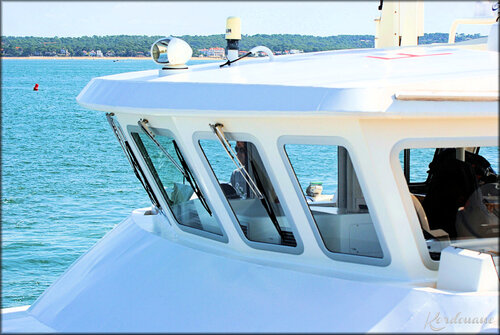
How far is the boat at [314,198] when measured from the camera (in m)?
4.47

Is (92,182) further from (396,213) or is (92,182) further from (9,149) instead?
(396,213)

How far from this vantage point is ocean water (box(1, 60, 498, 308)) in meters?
18.5

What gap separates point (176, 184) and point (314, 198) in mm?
1037

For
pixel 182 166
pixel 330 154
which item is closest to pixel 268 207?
pixel 330 154

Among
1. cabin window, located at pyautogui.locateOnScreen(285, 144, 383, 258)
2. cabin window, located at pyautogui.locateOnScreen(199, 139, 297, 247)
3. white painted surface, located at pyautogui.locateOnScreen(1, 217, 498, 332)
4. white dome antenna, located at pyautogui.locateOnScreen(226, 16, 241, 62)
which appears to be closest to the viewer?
white painted surface, located at pyautogui.locateOnScreen(1, 217, 498, 332)

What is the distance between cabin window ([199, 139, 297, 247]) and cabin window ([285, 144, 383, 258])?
0.23 meters

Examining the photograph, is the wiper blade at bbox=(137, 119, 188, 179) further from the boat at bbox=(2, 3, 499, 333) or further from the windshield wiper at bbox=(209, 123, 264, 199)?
the windshield wiper at bbox=(209, 123, 264, 199)

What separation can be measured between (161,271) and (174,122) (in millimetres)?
1059

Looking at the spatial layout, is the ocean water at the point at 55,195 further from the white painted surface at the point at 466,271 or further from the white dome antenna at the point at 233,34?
the white dome antenna at the point at 233,34

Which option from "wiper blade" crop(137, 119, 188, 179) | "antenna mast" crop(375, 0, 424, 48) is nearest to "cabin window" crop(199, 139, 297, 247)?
"wiper blade" crop(137, 119, 188, 179)

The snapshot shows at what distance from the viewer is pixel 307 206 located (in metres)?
4.88

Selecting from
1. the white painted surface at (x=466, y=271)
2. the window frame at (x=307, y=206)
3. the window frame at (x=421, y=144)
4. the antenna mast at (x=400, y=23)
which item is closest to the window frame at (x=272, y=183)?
the window frame at (x=307, y=206)

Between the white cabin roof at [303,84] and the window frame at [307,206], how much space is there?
12.6 inches

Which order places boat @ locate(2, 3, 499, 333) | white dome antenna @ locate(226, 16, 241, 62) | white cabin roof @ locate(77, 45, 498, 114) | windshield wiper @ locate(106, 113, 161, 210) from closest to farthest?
white cabin roof @ locate(77, 45, 498, 114), boat @ locate(2, 3, 499, 333), windshield wiper @ locate(106, 113, 161, 210), white dome antenna @ locate(226, 16, 241, 62)
